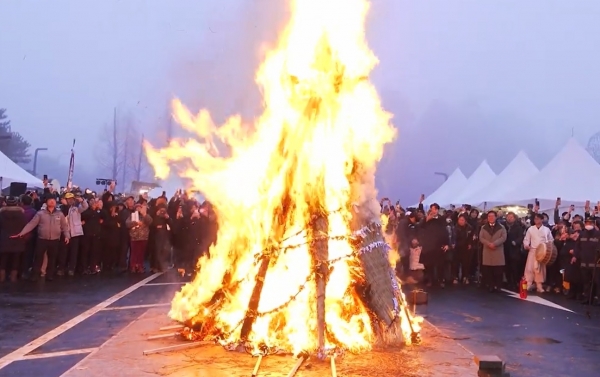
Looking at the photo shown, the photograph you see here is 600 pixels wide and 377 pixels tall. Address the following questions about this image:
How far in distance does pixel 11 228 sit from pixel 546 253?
11829 millimetres

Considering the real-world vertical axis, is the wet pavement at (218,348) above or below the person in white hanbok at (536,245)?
below

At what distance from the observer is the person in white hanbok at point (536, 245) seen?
14.7 metres

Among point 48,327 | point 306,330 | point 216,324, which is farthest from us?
point 48,327

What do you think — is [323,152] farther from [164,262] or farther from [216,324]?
[164,262]

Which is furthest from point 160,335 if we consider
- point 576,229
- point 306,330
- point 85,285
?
point 576,229

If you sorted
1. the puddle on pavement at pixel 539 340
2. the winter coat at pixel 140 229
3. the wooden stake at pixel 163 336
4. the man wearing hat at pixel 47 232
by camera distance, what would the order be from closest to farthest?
the wooden stake at pixel 163 336, the puddle on pavement at pixel 539 340, the man wearing hat at pixel 47 232, the winter coat at pixel 140 229

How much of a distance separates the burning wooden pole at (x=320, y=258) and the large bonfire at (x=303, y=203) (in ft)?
0.04

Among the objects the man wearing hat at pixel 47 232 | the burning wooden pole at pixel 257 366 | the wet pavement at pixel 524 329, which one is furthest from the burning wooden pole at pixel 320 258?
the man wearing hat at pixel 47 232

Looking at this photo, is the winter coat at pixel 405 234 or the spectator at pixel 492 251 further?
the winter coat at pixel 405 234

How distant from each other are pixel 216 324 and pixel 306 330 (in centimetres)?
119

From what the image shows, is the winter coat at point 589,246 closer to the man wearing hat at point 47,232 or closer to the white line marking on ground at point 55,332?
the white line marking on ground at point 55,332

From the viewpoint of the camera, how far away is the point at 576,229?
14.1m

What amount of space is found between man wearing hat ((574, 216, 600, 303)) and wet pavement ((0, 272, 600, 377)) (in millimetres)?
639

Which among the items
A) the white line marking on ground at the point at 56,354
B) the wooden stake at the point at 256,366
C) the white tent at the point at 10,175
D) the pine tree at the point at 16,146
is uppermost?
the pine tree at the point at 16,146
